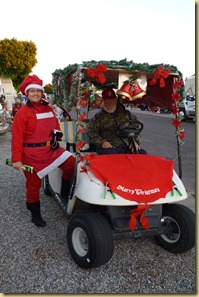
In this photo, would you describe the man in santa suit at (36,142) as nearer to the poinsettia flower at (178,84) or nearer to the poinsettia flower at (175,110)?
the poinsettia flower at (175,110)

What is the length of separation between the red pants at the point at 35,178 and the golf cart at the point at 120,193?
41 cm

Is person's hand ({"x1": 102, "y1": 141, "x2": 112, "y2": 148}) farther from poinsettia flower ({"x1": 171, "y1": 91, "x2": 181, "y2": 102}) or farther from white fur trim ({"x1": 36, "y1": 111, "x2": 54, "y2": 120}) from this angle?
poinsettia flower ({"x1": 171, "y1": 91, "x2": 181, "y2": 102})

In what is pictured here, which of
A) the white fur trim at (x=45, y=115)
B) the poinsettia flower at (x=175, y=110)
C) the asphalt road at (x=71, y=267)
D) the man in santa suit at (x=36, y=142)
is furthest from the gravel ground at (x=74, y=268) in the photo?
the poinsettia flower at (x=175, y=110)

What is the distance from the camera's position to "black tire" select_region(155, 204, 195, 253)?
2.99 m

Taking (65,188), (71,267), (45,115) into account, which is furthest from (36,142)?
(71,267)

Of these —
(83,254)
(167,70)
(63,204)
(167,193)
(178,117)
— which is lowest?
(83,254)

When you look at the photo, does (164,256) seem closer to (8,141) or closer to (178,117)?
(178,117)

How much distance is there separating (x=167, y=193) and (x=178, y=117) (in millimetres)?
979

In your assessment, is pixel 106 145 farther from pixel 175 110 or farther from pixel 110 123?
pixel 175 110

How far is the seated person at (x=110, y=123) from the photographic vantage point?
378 cm

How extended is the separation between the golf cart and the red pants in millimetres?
411

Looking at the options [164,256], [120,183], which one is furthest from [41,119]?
[164,256]

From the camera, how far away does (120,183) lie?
280 centimetres

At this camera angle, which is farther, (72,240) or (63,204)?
(63,204)
